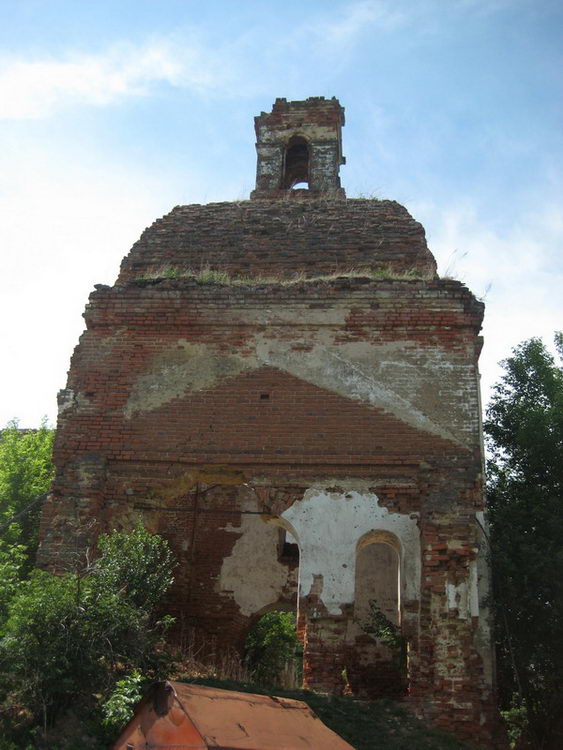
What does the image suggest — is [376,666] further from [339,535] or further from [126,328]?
[126,328]

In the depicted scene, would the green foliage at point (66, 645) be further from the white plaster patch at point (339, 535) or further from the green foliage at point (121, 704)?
the white plaster patch at point (339, 535)

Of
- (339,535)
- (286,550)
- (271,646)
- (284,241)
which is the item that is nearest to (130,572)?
(339,535)

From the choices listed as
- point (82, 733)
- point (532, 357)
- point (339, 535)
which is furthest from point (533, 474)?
point (82, 733)

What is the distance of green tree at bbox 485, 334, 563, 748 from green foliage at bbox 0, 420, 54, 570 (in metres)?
8.39

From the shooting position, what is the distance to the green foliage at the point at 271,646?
49.1 feet

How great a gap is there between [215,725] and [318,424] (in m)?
4.23

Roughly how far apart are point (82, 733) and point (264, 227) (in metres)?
7.82

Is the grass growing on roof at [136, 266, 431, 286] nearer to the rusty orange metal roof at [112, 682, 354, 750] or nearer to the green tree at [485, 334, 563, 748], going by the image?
the green tree at [485, 334, 563, 748]

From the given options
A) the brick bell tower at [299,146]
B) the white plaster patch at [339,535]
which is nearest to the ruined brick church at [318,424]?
the white plaster patch at [339,535]

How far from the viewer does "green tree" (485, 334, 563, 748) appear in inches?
341

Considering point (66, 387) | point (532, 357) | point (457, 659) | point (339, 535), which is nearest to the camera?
point (457, 659)

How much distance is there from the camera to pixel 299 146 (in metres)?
15.7

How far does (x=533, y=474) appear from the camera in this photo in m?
11.1

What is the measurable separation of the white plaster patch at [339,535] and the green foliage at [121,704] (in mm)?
2769
